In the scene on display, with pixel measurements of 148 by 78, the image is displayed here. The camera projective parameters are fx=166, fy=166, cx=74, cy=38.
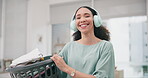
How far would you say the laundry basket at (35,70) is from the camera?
2.66 ft

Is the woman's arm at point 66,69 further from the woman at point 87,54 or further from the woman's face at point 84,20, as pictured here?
the woman's face at point 84,20

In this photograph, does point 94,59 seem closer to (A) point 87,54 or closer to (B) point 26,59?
(A) point 87,54

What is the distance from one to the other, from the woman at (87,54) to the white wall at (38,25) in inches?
88.2

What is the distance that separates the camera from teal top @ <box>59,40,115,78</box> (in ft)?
3.08

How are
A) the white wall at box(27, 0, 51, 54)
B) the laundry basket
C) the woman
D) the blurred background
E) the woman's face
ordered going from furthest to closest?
the white wall at box(27, 0, 51, 54) → the blurred background → the woman's face → the woman → the laundry basket

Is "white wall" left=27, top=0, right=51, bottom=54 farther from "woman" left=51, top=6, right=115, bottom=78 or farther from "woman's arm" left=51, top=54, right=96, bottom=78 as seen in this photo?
"woman's arm" left=51, top=54, right=96, bottom=78

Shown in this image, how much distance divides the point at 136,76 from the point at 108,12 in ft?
4.26

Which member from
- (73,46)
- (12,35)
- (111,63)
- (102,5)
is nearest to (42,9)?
→ (12,35)

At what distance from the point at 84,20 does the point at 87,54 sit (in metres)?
0.21

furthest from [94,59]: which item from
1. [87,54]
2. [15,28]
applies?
[15,28]

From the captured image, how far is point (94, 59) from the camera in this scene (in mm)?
975

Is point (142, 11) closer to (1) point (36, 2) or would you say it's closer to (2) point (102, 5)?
(2) point (102, 5)

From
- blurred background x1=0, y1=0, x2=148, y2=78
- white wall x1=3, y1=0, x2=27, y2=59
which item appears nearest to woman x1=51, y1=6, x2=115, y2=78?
blurred background x1=0, y1=0, x2=148, y2=78

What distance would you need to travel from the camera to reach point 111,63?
971mm
